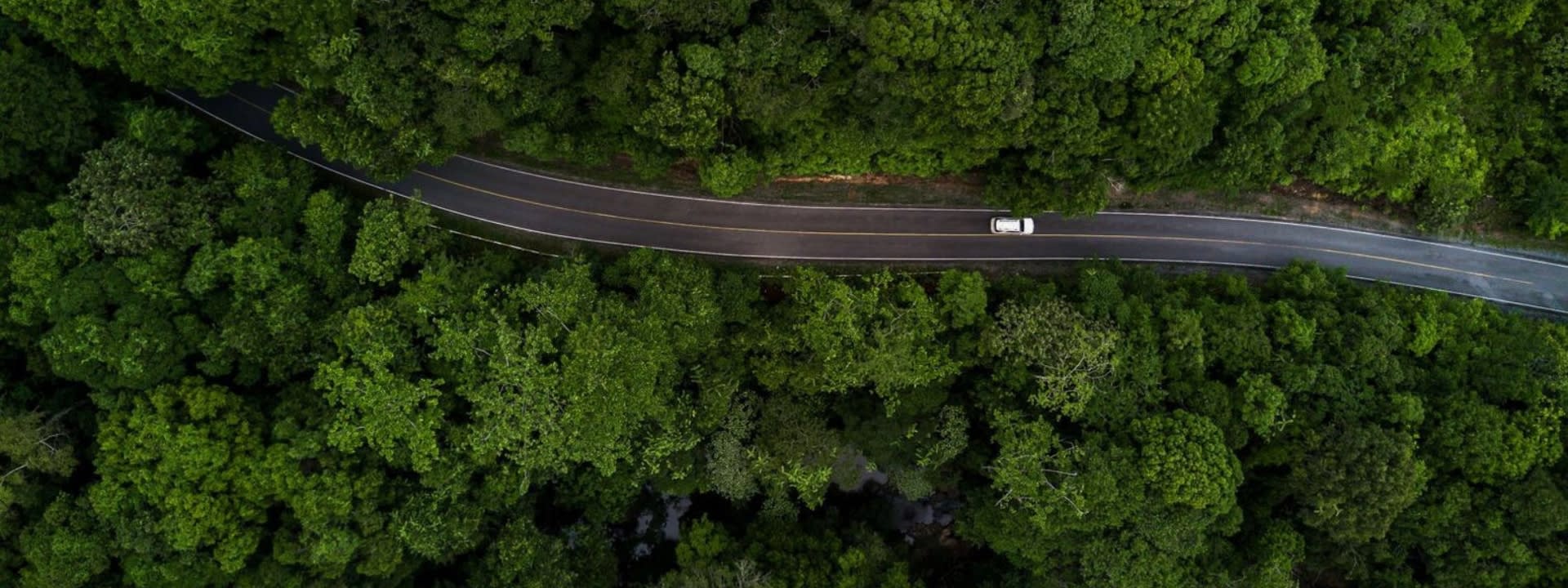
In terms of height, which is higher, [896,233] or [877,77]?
[877,77]

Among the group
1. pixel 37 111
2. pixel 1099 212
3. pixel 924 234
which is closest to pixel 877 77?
pixel 924 234

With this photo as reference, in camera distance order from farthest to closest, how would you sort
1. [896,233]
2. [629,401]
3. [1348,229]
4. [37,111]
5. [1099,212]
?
[1348,229] < [1099,212] < [896,233] < [629,401] < [37,111]

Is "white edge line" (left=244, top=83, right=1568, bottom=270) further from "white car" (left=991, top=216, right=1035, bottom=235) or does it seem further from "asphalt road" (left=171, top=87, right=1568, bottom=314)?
"white car" (left=991, top=216, right=1035, bottom=235)

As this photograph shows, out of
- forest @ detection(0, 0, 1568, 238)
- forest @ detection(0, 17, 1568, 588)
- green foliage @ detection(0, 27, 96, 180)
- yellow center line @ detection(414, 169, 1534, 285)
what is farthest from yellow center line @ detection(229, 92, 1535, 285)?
green foliage @ detection(0, 27, 96, 180)

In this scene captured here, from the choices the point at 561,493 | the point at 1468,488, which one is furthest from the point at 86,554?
the point at 1468,488

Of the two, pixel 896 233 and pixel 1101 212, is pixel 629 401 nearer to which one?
pixel 896 233

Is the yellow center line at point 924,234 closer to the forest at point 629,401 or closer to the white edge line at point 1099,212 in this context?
the white edge line at point 1099,212
